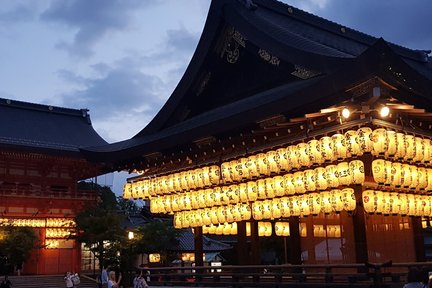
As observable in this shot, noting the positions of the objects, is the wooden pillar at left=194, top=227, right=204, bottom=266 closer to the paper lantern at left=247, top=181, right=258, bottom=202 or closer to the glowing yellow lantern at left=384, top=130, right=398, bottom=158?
the paper lantern at left=247, top=181, right=258, bottom=202

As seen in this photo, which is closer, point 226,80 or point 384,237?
point 384,237

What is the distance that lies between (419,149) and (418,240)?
427 cm

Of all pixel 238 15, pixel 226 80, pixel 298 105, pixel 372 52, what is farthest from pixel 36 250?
pixel 372 52

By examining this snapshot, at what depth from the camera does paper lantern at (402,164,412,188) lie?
15.2 metres

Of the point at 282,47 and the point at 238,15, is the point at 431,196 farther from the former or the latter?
the point at 238,15

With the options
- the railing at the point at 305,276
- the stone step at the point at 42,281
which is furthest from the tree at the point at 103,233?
the railing at the point at 305,276

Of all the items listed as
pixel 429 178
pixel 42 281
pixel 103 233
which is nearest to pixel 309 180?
pixel 429 178

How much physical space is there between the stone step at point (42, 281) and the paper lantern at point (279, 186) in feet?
66.9

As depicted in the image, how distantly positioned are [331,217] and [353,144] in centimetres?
459

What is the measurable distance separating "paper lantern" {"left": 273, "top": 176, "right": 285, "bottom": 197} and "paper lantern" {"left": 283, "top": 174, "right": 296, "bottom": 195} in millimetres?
137

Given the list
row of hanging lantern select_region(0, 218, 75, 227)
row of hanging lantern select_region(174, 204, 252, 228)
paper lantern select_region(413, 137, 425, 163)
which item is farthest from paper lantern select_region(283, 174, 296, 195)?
row of hanging lantern select_region(0, 218, 75, 227)

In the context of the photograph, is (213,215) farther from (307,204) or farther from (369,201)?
(369,201)

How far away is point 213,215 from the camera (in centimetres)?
2052

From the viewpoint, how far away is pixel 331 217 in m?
18.0
